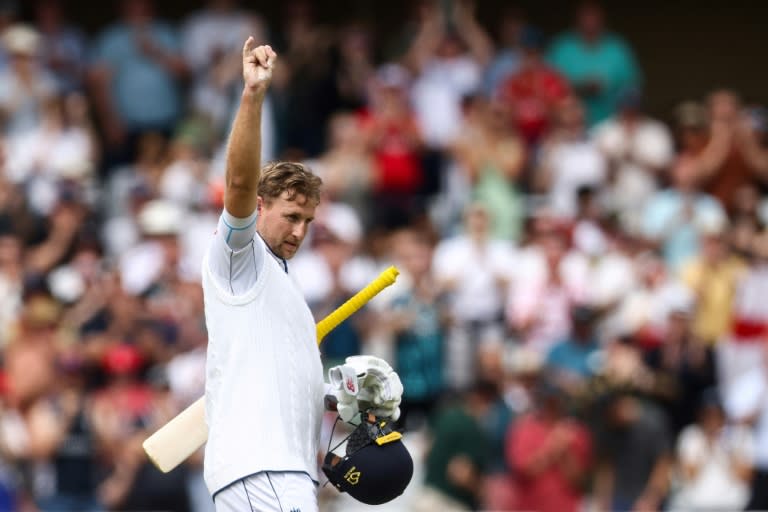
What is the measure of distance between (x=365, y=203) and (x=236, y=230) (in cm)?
Answer: 924

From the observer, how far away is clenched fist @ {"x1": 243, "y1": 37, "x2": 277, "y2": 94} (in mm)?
5285

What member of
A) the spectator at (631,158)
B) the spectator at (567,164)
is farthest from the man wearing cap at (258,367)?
the spectator at (631,158)

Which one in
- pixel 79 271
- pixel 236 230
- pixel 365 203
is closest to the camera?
pixel 236 230

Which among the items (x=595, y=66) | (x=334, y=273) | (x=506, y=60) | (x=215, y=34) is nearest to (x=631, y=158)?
(x=595, y=66)

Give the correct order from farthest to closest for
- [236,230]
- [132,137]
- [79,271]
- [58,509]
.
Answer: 1. [132,137]
2. [79,271]
3. [58,509]
4. [236,230]

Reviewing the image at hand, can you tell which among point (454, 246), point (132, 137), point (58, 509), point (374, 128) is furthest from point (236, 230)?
point (132, 137)

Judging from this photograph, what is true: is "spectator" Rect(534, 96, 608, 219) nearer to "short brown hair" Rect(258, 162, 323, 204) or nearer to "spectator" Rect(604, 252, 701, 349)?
"spectator" Rect(604, 252, 701, 349)

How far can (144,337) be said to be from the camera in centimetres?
1270

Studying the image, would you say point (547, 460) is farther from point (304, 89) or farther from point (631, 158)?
point (304, 89)

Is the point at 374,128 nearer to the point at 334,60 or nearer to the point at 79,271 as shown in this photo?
the point at 334,60

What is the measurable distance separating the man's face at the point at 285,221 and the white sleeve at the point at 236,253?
192mm

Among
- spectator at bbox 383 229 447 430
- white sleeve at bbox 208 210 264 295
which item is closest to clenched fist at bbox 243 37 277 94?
white sleeve at bbox 208 210 264 295

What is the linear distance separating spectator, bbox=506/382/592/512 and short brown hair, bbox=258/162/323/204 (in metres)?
6.56

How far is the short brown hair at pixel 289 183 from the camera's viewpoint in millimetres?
5703
